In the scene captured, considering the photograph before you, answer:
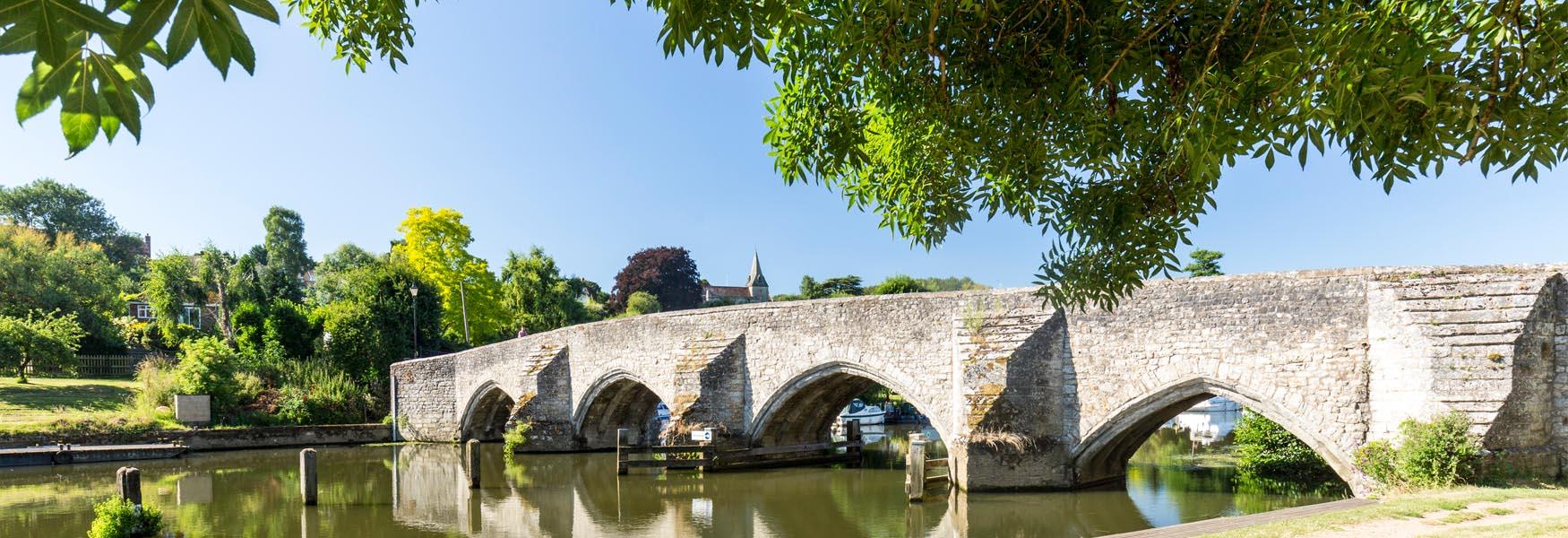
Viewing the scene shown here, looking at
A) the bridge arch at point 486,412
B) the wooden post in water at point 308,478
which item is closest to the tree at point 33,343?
the bridge arch at point 486,412

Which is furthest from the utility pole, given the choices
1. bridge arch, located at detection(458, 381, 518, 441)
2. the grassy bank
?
the grassy bank

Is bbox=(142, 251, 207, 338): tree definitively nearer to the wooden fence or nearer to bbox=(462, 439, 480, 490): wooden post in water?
the wooden fence

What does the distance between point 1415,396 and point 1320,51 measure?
916cm

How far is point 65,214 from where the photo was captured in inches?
1843

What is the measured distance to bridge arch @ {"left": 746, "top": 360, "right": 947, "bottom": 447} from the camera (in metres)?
15.0

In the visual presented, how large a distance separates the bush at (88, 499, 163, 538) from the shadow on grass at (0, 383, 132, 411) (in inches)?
626

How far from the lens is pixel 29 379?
84.9 feet

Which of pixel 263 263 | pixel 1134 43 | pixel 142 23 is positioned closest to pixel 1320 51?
pixel 1134 43

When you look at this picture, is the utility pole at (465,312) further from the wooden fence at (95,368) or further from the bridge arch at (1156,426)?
the bridge arch at (1156,426)

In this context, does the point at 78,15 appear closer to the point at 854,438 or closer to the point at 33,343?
the point at 854,438

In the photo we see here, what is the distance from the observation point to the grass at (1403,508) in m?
6.97

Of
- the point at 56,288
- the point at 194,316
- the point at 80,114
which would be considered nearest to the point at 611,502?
the point at 80,114

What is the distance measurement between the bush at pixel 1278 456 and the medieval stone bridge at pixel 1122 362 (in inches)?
78.5

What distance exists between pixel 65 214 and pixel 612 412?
4269 centimetres
